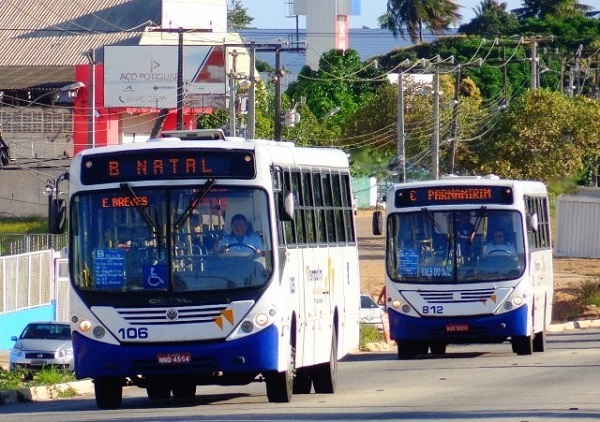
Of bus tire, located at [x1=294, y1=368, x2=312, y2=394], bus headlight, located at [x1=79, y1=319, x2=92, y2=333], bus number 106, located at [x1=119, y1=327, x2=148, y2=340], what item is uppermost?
bus headlight, located at [x1=79, y1=319, x2=92, y2=333]

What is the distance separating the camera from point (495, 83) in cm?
8506

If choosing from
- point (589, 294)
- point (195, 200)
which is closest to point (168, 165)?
point (195, 200)

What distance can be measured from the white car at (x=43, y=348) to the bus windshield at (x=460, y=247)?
8210 millimetres

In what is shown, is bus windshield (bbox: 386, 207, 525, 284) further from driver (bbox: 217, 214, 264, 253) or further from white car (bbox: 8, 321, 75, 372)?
driver (bbox: 217, 214, 264, 253)

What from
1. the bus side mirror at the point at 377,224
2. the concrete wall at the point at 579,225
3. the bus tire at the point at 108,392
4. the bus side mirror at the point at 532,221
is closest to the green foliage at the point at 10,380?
the bus tire at the point at 108,392

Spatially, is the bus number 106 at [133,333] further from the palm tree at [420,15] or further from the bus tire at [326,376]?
the palm tree at [420,15]

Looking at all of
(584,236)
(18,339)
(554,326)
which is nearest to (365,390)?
(18,339)

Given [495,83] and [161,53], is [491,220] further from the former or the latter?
[495,83]

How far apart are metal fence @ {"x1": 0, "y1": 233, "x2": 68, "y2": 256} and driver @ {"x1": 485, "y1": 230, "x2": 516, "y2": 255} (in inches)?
895

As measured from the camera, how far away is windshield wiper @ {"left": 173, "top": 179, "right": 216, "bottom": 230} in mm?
13750

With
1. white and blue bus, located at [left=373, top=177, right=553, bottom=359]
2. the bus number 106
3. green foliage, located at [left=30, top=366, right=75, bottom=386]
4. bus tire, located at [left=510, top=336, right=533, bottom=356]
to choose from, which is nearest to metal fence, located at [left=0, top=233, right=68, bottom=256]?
white and blue bus, located at [left=373, top=177, right=553, bottom=359]

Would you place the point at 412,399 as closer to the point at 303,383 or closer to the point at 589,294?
the point at 303,383

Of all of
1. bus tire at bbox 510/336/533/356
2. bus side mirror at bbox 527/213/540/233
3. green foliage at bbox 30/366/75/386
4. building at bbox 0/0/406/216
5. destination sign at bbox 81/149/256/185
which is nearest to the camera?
destination sign at bbox 81/149/256/185

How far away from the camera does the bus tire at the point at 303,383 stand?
1641cm
